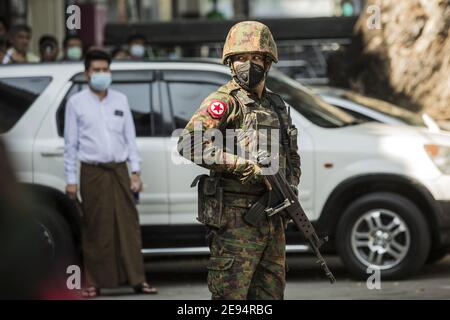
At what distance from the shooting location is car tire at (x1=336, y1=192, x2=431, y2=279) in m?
9.14

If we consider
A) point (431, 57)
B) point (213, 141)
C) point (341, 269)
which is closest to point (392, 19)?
point (431, 57)

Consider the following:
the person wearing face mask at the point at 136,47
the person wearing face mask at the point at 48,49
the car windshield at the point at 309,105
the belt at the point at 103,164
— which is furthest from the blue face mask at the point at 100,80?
the person wearing face mask at the point at 136,47

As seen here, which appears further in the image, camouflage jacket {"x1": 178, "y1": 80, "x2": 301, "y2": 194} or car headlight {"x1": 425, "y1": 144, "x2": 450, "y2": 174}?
car headlight {"x1": 425, "y1": 144, "x2": 450, "y2": 174}

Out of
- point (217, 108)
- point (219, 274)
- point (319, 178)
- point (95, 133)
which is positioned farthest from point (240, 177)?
point (319, 178)

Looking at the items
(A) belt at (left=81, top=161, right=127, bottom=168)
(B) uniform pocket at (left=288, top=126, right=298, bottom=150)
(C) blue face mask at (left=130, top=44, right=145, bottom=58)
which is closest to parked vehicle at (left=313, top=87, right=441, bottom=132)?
(C) blue face mask at (left=130, top=44, right=145, bottom=58)

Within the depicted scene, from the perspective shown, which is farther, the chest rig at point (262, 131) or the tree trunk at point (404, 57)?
the tree trunk at point (404, 57)

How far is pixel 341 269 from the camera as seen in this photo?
10141mm

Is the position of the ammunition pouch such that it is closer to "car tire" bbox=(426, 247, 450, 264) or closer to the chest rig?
the chest rig

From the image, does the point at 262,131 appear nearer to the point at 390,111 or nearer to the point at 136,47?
the point at 390,111

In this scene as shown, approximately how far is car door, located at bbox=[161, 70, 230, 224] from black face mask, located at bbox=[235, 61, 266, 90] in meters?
3.49

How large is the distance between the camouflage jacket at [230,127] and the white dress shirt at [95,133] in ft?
10.6

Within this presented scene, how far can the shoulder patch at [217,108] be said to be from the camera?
18.0 feet

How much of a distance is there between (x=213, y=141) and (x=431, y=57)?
8.98m

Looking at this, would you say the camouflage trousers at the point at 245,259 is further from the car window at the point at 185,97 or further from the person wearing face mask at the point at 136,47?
the person wearing face mask at the point at 136,47
